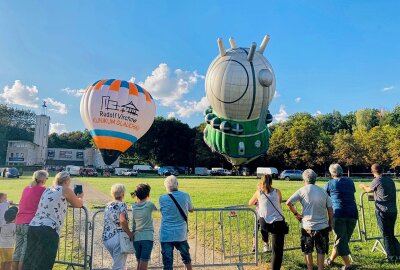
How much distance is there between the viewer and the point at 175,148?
2616 inches

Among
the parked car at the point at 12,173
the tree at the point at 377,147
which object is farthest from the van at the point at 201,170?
the parked car at the point at 12,173

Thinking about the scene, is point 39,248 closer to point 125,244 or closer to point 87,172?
A: point 125,244

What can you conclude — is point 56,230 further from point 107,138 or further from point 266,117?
point 107,138

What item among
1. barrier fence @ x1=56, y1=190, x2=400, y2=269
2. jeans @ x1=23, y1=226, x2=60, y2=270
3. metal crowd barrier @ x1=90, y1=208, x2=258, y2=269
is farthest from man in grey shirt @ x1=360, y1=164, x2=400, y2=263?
jeans @ x1=23, y1=226, x2=60, y2=270

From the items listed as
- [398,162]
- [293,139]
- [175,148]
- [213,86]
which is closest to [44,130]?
[175,148]

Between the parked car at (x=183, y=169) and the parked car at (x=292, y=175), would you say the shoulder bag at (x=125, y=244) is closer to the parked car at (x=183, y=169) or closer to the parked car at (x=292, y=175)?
the parked car at (x=292, y=175)

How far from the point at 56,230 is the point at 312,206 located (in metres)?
3.91

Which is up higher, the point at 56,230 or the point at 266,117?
the point at 266,117

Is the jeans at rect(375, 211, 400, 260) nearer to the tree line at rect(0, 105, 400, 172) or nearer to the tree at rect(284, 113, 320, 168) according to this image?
the tree line at rect(0, 105, 400, 172)

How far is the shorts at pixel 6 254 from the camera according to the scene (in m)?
5.57

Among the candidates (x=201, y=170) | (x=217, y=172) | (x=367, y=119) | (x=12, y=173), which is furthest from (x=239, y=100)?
(x=367, y=119)

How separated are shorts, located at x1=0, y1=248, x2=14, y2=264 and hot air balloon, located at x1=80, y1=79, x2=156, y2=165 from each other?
9.76 meters

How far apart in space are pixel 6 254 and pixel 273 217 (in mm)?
4384

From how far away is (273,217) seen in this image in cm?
558
